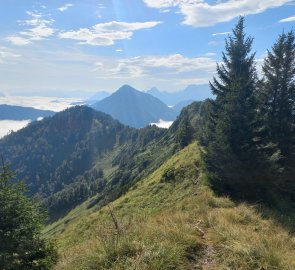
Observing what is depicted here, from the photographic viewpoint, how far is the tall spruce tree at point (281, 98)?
29.8 meters

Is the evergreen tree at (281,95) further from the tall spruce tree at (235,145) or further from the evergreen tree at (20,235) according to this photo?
the evergreen tree at (20,235)

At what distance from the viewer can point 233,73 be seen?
97.9 feet

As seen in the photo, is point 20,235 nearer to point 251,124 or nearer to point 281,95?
point 251,124

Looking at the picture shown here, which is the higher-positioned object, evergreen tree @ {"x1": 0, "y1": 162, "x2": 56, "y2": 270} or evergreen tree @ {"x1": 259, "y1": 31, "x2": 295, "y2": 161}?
evergreen tree @ {"x1": 259, "y1": 31, "x2": 295, "y2": 161}

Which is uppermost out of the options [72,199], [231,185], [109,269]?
[109,269]

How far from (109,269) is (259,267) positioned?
3420 millimetres

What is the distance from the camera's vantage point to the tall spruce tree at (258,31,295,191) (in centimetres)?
2983

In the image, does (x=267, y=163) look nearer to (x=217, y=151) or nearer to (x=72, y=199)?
(x=217, y=151)

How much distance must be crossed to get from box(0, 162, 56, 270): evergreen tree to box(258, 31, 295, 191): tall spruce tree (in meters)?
21.2

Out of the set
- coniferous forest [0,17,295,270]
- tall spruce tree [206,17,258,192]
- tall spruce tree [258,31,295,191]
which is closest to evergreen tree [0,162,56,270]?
coniferous forest [0,17,295,270]

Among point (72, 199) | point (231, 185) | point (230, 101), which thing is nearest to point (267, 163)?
point (231, 185)

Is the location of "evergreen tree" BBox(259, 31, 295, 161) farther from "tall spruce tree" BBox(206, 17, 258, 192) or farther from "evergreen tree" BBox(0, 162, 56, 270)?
"evergreen tree" BBox(0, 162, 56, 270)

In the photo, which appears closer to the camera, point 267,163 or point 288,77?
point 267,163

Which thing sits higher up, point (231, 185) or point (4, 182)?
point (4, 182)
